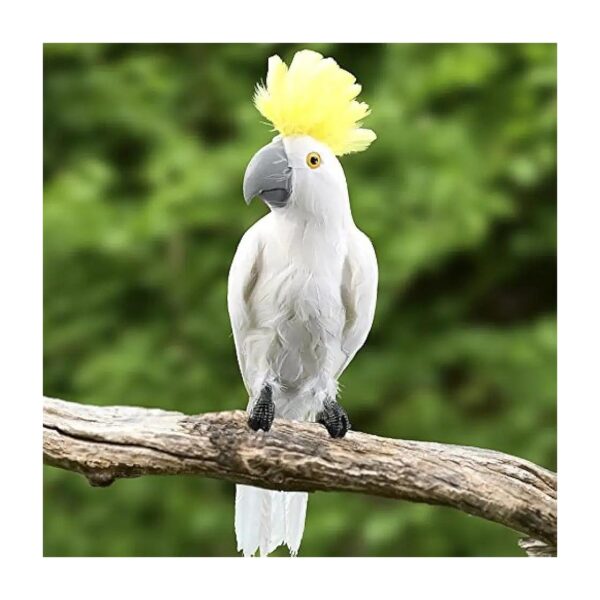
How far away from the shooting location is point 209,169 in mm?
3117

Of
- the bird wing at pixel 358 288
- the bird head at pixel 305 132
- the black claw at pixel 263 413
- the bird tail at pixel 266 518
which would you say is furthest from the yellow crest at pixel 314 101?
the bird tail at pixel 266 518

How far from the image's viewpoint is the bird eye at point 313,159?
1938 mm

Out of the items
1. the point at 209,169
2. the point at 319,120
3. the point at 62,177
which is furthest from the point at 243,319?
the point at 62,177


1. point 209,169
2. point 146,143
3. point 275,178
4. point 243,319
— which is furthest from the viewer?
point 146,143

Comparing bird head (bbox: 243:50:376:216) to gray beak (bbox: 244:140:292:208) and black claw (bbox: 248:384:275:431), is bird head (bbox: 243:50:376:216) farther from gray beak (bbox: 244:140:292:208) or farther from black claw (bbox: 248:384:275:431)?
black claw (bbox: 248:384:275:431)

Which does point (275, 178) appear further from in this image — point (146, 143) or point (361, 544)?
point (361, 544)

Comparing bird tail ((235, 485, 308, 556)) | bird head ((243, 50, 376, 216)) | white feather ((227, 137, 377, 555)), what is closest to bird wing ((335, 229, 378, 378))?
white feather ((227, 137, 377, 555))

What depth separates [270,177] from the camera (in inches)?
75.6

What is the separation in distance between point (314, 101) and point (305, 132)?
0.07 meters

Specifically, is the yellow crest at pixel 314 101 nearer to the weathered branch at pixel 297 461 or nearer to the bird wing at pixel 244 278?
the bird wing at pixel 244 278

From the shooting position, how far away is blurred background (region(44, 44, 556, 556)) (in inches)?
123

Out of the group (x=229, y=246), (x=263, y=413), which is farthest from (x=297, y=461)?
(x=229, y=246)

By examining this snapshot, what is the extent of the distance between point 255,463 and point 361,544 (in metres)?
1.42
